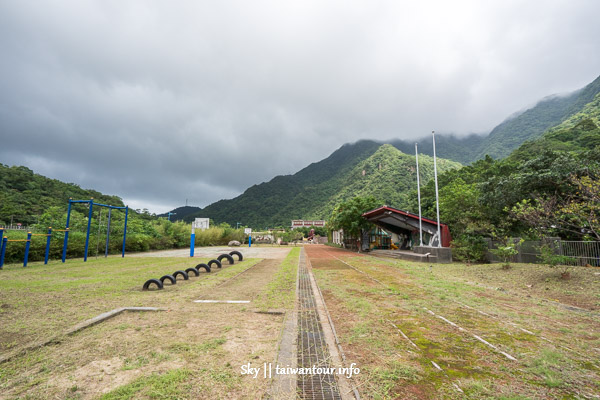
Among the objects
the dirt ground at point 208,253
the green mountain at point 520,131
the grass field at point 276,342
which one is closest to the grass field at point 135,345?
the grass field at point 276,342

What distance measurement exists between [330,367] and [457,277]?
957 centimetres

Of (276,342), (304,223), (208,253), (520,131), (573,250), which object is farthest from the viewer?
(304,223)

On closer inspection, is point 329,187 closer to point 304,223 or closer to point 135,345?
point 304,223

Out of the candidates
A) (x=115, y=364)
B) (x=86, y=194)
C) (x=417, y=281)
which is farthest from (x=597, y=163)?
(x=86, y=194)

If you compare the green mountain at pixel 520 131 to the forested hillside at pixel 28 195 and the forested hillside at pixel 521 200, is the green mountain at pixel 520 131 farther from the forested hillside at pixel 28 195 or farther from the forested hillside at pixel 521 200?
the forested hillside at pixel 28 195

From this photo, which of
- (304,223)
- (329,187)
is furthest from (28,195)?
(329,187)

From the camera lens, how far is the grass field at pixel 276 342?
2.59 metres

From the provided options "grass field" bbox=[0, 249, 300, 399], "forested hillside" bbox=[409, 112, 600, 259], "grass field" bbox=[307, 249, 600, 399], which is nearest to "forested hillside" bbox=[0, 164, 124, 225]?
"grass field" bbox=[0, 249, 300, 399]

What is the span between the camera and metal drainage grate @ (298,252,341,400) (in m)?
2.54

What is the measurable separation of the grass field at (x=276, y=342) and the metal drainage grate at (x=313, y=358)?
301 mm

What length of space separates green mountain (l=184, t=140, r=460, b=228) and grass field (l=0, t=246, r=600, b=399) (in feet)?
149

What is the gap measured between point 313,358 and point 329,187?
94823 millimetres

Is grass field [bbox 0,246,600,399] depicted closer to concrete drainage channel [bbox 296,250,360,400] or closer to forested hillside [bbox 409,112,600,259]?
concrete drainage channel [bbox 296,250,360,400]

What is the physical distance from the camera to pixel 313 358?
3.21 m
